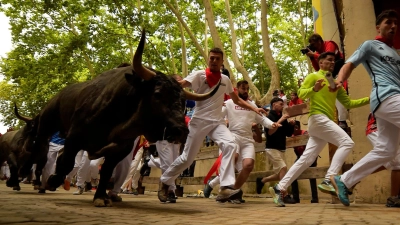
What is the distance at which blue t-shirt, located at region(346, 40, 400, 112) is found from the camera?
5730 mm

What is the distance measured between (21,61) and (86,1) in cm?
684

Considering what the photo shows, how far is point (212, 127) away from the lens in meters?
7.32

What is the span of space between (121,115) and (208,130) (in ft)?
6.01

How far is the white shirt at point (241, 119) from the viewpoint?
27.5 feet

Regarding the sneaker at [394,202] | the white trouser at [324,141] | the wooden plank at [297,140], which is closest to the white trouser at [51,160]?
the wooden plank at [297,140]

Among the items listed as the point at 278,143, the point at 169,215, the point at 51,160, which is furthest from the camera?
the point at 51,160

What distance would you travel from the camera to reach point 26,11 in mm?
23547

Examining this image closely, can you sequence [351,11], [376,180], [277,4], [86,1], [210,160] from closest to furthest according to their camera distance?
[376,180] < [351,11] < [210,160] < [86,1] < [277,4]

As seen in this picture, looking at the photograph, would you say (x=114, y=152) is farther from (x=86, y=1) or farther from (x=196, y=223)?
(x=86, y=1)

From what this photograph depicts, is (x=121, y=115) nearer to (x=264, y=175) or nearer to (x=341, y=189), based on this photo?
(x=341, y=189)

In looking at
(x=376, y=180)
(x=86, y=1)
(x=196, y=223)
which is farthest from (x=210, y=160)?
(x=196, y=223)

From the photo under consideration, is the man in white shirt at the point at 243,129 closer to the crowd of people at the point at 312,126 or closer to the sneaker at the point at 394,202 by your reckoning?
the crowd of people at the point at 312,126

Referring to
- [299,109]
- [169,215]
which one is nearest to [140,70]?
[169,215]

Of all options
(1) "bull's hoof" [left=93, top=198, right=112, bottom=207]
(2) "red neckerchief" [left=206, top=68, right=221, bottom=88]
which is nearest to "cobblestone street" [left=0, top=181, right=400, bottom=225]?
(1) "bull's hoof" [left=93, top=198, right=112, bottom=207]
